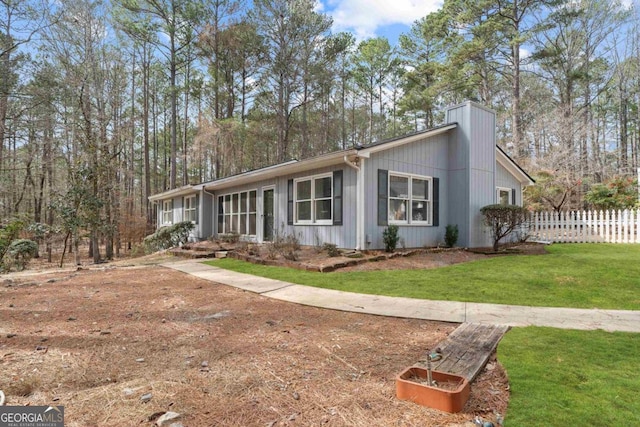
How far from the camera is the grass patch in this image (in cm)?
202

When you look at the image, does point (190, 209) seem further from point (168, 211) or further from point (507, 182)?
point (507, 182)

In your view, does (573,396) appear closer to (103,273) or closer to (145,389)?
(145,389)

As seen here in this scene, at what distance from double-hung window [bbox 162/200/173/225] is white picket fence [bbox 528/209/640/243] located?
18857mm

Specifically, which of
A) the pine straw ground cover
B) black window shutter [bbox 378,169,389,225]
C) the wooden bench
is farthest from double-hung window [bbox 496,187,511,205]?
the pine straw ground cover

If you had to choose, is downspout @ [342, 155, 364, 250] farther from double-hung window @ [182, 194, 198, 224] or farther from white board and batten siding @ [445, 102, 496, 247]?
double-hung window @ [182, 194, 198, 224]

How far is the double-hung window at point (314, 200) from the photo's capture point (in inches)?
384

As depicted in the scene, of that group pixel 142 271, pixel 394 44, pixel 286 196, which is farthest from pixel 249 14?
pixel 142 271

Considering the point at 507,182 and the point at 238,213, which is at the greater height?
the point at 507,182

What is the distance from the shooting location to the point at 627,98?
2123 cm

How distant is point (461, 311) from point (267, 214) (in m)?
8.82

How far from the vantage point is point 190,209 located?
57.4 ft

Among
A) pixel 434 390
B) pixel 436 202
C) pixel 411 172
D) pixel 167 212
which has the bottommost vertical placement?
pixel 434 390

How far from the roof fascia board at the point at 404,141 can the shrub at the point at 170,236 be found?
10815mm

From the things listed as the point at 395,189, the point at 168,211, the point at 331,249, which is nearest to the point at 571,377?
the point at 331,249
